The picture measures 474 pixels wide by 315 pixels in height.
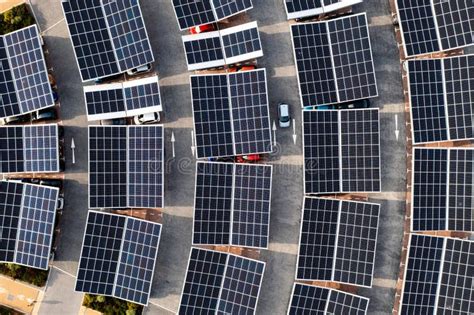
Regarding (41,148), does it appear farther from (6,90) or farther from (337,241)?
(337,241)

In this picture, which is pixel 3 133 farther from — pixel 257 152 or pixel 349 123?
pixel 349 123

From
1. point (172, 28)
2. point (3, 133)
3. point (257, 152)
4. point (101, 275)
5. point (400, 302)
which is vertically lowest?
point (400, 302)

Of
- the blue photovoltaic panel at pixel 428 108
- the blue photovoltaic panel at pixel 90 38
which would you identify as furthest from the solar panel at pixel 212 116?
the blue photovoltaic panel at pixel 428 108

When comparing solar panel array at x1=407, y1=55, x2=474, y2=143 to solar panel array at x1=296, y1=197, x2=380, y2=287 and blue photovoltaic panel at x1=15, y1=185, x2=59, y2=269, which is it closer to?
solar panel array at x1=296, y1=197, x2=380, y2=287

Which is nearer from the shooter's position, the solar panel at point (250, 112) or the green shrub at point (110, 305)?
the solar panel at point (250, 112)

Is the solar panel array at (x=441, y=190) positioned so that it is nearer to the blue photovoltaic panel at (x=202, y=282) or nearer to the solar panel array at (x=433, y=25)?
the solar panel array at (x=433, y=25)

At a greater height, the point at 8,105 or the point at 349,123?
the point at 8,105

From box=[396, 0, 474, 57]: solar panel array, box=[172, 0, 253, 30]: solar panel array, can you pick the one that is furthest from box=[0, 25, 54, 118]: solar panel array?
box=[396, 0, 474, 57]: solar panel array

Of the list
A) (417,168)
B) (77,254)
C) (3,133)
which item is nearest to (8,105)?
(3,133)
